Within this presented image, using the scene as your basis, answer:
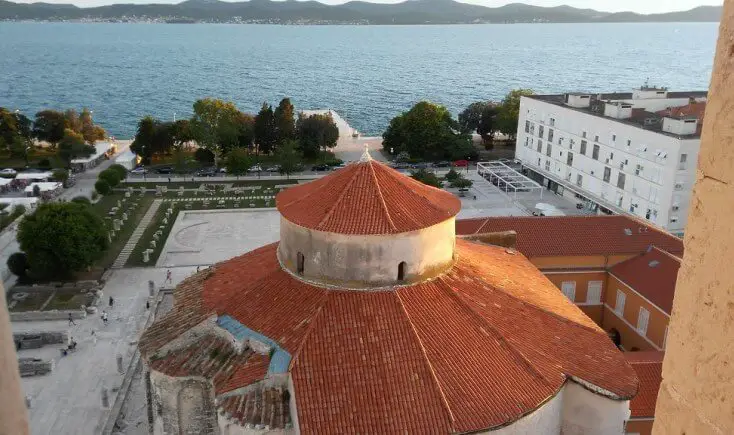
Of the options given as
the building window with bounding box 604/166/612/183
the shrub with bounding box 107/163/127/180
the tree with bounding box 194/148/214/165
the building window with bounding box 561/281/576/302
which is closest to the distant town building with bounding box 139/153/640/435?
the building window with bounding box 561/281/576/302

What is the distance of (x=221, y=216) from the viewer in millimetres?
54625

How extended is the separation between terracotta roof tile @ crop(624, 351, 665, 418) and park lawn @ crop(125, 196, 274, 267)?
3247 cm

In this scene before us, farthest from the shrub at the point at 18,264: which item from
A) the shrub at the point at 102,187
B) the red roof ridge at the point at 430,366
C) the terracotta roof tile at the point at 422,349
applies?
the red roof ridge at the point at 430,366

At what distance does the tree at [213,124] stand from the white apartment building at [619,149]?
111 feet

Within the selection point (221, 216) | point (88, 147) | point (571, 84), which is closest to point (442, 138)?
point (221, 216)

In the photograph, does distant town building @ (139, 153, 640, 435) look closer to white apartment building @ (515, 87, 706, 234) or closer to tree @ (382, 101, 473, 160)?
white apartment building @ (515, 87, 706, 234)

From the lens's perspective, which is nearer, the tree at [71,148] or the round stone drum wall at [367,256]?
the round stone drum wall at [367,256]

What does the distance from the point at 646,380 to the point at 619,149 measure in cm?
3231

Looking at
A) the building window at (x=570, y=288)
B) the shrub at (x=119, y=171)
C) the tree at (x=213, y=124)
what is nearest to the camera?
the building window at (x=570, y=288)

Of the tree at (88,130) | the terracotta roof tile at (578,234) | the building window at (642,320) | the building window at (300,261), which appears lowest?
the building window at (642,320)

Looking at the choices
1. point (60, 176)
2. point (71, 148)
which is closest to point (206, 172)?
point (60, 176)

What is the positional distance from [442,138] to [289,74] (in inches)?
5134

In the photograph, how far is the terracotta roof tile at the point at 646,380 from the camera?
2294 centimetres

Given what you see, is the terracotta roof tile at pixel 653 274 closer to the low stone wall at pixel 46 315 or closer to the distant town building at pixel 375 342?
the distant town building at pixel 375 342
